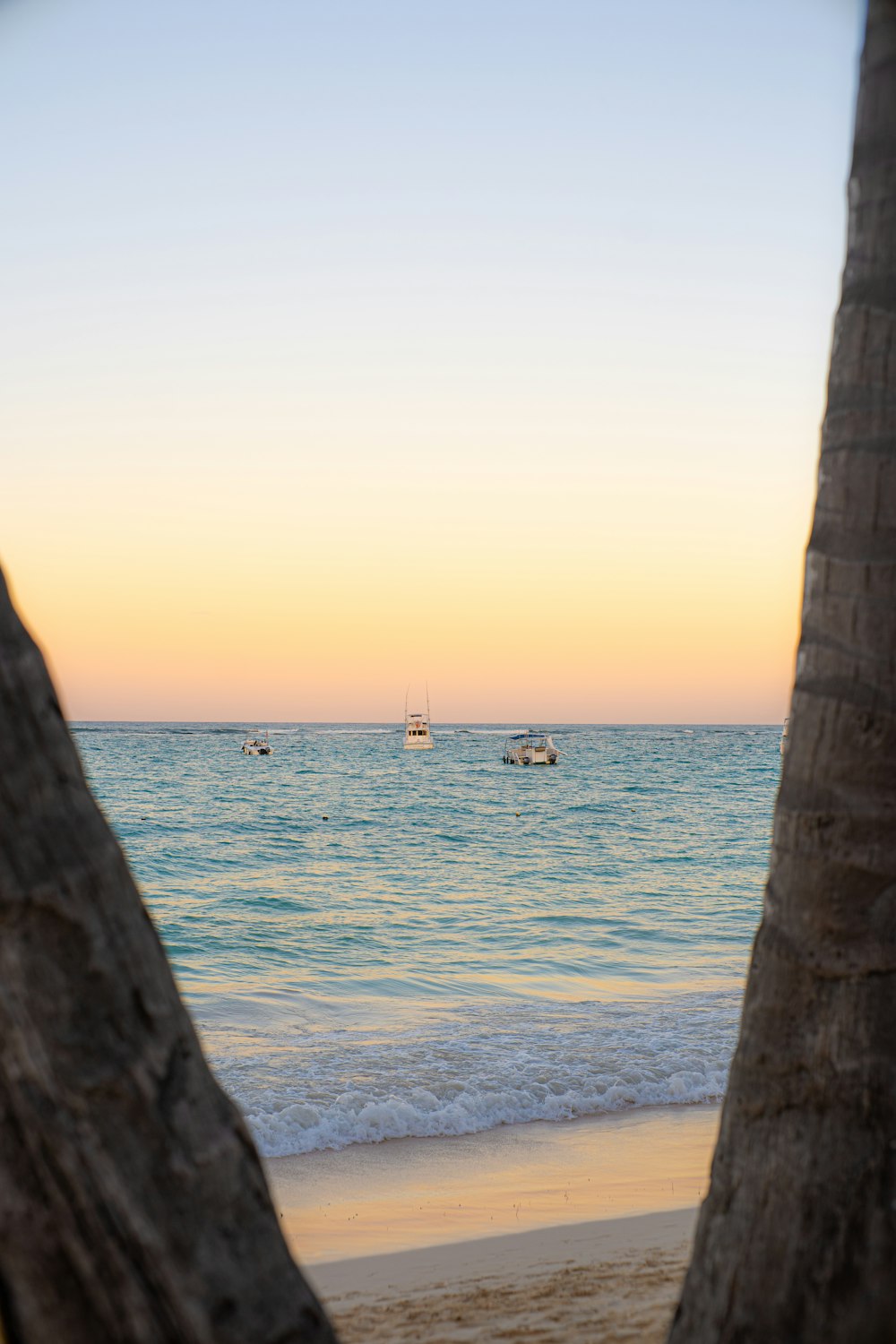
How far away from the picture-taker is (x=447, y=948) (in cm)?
1563

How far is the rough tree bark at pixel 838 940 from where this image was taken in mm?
1939

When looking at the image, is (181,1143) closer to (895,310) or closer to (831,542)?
(831,542)

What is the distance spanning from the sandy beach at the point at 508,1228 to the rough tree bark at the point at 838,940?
2.31 m

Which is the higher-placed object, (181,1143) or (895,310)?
(895,310)

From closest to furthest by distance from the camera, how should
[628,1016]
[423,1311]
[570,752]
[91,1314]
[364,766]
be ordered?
[91,1314], [423,1311], [628,1016], [364,766], [570,752]

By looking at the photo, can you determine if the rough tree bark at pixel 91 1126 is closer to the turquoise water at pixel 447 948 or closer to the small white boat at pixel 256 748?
the turquoise water at pixel 447 948

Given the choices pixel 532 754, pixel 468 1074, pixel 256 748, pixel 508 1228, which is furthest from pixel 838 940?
pixel 256 748

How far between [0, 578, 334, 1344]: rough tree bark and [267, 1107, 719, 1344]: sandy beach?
2.76 m

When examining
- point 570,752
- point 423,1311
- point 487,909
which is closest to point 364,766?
point 570,752

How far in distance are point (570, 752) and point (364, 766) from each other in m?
28.9

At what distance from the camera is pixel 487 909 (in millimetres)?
18906

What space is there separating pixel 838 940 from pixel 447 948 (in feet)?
46.1

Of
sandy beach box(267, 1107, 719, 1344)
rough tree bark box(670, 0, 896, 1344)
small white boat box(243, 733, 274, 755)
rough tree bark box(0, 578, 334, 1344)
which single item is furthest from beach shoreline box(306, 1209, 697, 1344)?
small white boat box(243, 733, 274, 755)

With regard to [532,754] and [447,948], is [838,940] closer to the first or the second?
[447,948]
